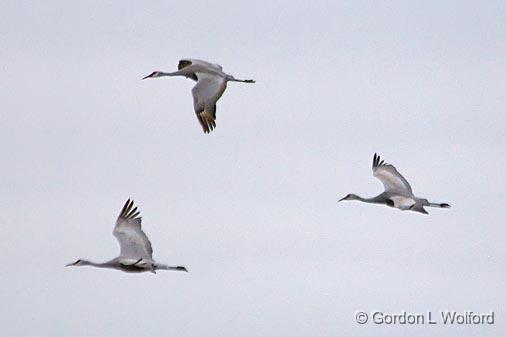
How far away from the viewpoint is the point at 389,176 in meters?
40.4

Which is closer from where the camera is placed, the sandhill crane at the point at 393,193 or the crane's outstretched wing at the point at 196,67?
the crane's outstretched wing at the point at 196,67

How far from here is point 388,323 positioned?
32594 mm

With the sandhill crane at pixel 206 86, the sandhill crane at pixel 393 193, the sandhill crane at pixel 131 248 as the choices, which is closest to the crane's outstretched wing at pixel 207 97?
the sandhill crane at pixel 206 86

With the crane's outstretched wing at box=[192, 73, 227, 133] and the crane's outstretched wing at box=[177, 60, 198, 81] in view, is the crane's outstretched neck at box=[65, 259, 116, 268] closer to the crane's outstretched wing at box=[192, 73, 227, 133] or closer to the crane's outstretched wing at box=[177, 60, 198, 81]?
the crane's outstretched wing at box=[192, 73, 227, 133]

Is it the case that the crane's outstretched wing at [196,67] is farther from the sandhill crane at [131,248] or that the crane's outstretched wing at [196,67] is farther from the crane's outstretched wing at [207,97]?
the sandhill crane at [131,248]

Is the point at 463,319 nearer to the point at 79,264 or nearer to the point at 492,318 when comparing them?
the point at 492,318

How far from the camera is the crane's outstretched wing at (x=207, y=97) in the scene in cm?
3772

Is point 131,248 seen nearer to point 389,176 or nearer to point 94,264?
point 94,264

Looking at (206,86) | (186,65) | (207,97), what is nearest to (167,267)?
(207,97)

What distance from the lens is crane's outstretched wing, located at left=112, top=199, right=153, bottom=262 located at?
3794cm

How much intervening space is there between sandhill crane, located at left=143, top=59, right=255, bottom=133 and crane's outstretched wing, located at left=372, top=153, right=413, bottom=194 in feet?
14.0

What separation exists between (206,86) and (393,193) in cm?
530

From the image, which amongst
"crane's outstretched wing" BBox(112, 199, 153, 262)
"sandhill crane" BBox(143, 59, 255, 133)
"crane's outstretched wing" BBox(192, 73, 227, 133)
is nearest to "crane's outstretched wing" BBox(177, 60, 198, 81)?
"sandhill crane" BBox(143, 59, 255, 133)

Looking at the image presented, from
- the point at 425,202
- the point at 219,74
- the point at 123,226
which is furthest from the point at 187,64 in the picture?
the point at 425,202
